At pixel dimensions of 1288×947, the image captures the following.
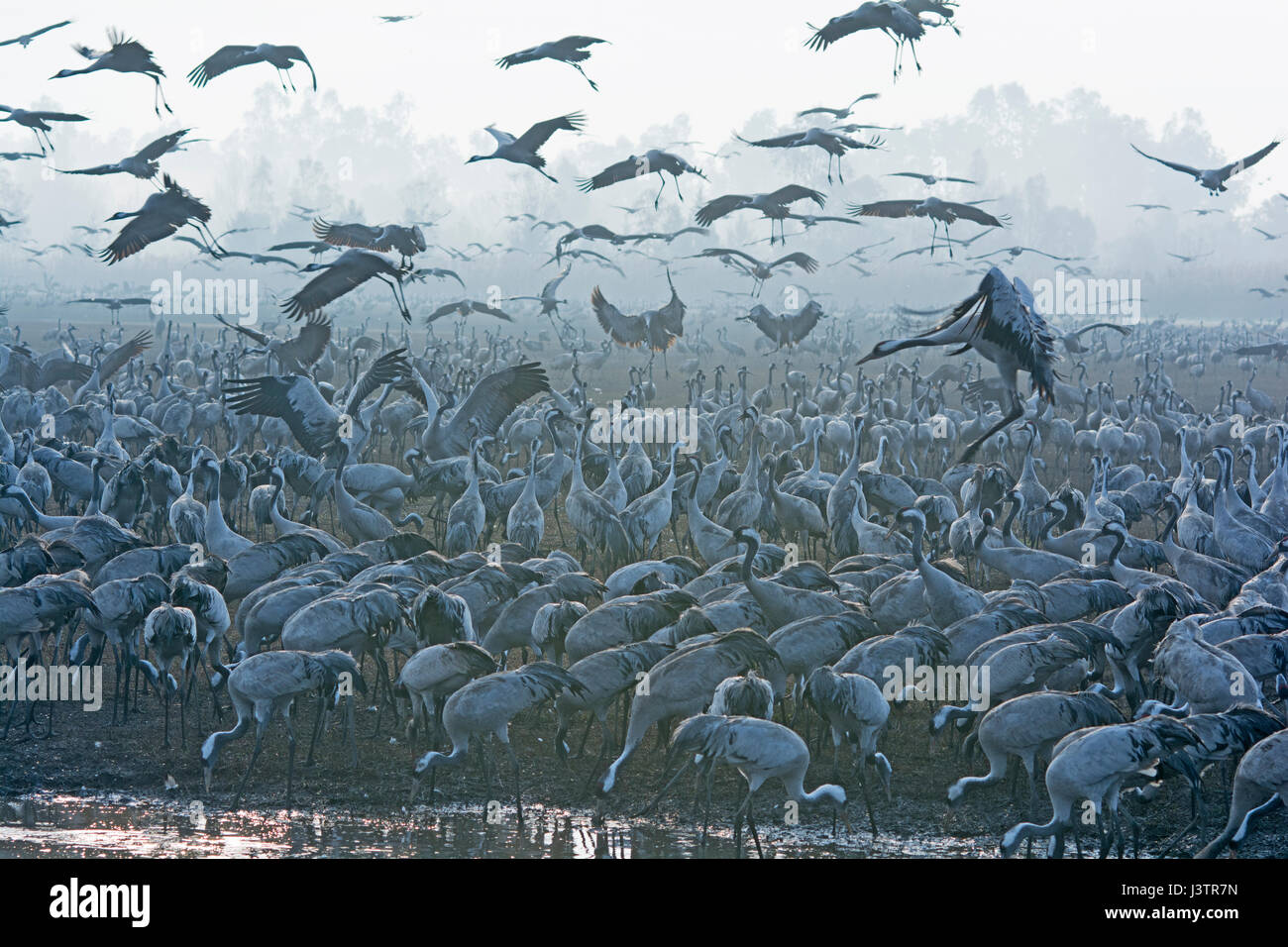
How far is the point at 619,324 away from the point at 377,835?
53.3ft

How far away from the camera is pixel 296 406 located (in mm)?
14273

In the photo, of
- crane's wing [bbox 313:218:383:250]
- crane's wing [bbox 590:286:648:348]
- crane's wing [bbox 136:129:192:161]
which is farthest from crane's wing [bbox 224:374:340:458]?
crane's wing [bbox 590:286:648:348]

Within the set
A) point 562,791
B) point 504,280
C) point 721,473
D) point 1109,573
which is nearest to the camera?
point 562,791

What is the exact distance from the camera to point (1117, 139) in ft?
497

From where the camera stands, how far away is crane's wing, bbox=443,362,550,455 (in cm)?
1502

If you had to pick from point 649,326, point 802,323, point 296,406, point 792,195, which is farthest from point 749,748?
point 802,323

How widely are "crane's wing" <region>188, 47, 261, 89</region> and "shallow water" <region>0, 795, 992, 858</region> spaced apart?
978cm

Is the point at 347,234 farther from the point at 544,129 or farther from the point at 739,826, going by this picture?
the point at 739,826

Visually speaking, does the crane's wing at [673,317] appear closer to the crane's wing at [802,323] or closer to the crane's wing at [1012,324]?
the crane's wing at [802,323]

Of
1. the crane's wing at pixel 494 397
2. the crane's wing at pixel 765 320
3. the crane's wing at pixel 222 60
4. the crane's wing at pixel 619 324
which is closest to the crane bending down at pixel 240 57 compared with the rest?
the crane's wing at pixel 222 60

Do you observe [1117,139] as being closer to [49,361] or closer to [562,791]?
[49,361]

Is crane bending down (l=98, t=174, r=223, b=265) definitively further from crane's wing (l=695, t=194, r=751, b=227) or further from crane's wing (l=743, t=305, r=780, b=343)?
crane's wing (l=743, t=305, r=780, b=343)
